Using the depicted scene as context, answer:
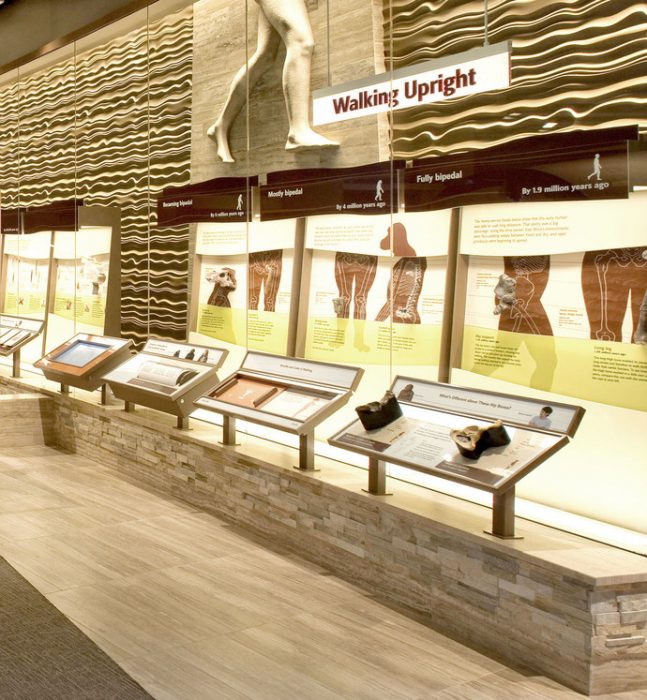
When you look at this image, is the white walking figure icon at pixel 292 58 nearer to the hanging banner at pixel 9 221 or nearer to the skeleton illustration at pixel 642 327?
the skeleton illustration at pixel 642 327

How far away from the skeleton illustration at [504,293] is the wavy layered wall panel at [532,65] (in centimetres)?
65

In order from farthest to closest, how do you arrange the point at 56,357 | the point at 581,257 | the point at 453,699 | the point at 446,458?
the point at 56,357, the point at 581,257, the point at 446,458, the point at 453,699

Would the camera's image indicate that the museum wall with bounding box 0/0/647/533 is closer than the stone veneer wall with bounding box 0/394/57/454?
Yes

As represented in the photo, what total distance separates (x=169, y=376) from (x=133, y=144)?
2.54m

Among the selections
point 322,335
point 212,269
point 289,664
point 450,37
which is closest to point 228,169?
point 212,269

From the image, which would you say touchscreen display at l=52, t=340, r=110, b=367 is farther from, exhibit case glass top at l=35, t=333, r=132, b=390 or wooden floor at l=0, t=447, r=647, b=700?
wooden floor at l=0, t=447, r=647, b=700

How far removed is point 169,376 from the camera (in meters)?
5.57

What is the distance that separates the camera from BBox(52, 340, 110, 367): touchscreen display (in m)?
6.60

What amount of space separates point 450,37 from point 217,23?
245cm

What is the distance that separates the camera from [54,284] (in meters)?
8.69

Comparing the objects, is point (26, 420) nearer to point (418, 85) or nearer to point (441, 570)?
point (418, 85)

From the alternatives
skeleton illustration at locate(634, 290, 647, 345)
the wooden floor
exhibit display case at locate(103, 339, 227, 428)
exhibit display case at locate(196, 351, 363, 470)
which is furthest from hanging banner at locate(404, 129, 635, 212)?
the wooden floor

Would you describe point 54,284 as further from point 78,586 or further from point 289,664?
point 289,664

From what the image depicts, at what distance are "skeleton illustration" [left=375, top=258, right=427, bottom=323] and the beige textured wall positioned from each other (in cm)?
64
